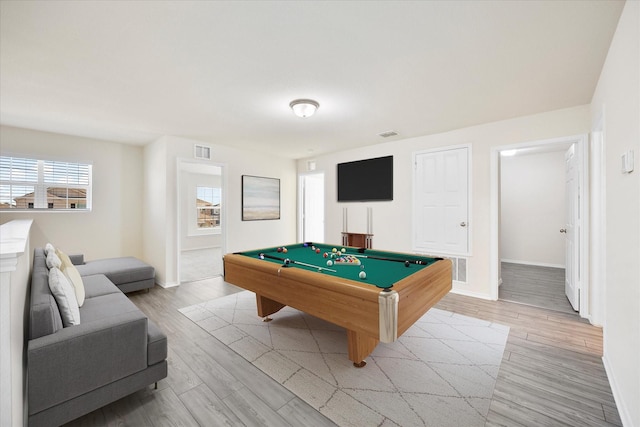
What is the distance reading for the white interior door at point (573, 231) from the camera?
126 inches

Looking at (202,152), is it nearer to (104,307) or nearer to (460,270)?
(104,307)

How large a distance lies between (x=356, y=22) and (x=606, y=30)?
1742mm

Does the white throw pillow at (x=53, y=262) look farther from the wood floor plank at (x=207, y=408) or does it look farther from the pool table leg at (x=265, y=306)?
the pool table leg at (x=265, y=306)

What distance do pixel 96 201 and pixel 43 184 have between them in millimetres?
695

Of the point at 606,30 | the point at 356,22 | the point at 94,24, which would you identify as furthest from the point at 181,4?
the point at 606,30

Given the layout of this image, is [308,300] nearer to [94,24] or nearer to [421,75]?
[421,75]

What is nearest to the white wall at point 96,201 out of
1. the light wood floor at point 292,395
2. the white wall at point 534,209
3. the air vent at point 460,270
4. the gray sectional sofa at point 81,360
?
the light wood floor at point 292,395

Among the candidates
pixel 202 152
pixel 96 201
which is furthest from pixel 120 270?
pixel 202 152

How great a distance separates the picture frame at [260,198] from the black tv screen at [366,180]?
4.90ft

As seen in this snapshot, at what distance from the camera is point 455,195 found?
4062 millimetres

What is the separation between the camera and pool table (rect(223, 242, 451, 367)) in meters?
1.56

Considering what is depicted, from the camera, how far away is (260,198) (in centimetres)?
567

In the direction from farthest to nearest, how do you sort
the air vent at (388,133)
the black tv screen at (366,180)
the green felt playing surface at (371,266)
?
the black tv screen at (366,180) → the air vent at (388,133) → the green felt playing surface at (371,266)

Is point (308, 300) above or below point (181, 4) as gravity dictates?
below
